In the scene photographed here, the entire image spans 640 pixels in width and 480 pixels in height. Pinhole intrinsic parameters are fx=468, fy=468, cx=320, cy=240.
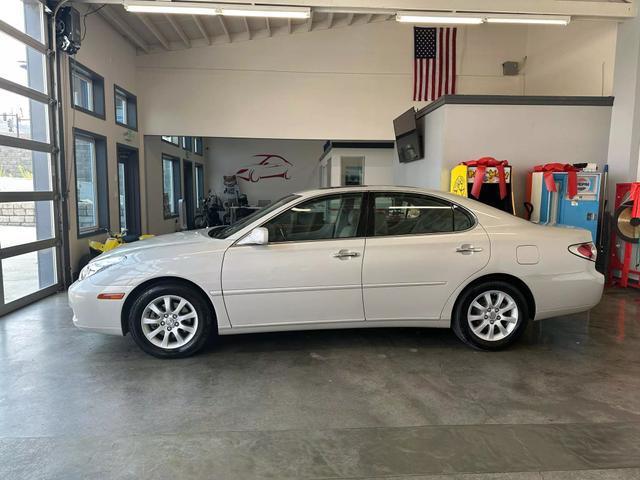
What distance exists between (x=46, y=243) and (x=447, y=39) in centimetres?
894

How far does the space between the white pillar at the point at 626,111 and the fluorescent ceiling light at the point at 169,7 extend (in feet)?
20.1

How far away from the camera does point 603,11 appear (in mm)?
7000

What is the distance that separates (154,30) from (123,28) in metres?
0.61

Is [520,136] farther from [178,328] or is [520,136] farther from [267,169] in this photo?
[267,169]

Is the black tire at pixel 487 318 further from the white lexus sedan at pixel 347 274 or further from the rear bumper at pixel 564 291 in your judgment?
the rear bumper at pixel 564 291

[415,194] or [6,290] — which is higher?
[415,194]

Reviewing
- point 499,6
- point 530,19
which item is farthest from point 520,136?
point 499,6

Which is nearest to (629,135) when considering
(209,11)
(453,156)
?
(453,156)

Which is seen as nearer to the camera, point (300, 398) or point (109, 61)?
point (300, 398)

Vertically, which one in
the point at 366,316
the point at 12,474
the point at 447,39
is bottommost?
the point at 12,474

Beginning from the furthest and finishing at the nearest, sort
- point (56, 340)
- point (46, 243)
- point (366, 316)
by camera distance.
Answer: point (46, 243)
point (56, 340)
point (366, 316)

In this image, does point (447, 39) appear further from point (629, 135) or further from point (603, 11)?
point (629, 135)

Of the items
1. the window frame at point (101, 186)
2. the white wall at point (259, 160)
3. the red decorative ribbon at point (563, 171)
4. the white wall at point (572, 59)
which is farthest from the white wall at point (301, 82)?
the white wall at point (259, 160)

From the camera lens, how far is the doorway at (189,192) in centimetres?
1543
